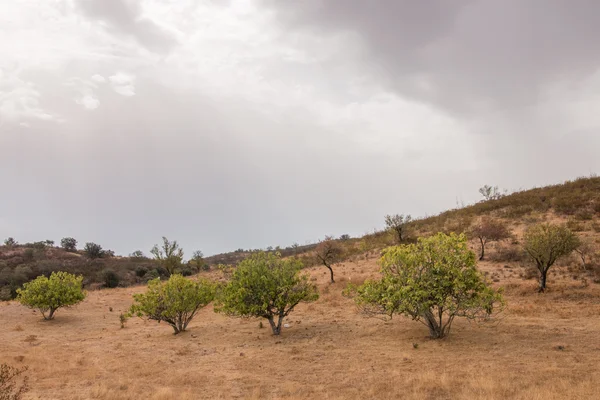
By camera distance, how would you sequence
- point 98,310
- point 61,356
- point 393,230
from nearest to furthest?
point 61,356 → point 98,310 → point 393,230

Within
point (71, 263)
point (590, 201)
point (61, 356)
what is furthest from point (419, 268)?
point (71, 263)

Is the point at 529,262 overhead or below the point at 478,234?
below

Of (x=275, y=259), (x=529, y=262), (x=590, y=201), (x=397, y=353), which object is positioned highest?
(x=590, y=201)

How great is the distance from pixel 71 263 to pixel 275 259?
59.7 m

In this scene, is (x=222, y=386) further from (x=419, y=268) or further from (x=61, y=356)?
(x=61, y=356)

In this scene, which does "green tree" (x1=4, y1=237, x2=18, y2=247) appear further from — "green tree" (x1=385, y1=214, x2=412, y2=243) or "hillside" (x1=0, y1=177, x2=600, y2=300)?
"green tree" (x1=385, y1=214, x2=412, y2=243)

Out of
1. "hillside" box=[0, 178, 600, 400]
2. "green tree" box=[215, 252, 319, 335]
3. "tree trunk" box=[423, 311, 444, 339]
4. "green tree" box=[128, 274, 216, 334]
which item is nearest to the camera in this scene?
"hillside" box=[0, 178, 600, 400]

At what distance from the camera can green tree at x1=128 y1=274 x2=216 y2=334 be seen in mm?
20469

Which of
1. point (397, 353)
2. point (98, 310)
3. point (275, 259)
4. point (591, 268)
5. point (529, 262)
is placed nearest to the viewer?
point (397, 353)

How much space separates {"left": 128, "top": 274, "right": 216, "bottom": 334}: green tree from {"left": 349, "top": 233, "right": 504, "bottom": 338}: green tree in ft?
38.6

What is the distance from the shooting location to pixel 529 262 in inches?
1101

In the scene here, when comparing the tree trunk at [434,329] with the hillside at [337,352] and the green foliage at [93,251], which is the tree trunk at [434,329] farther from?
the green foliage at [93,251]

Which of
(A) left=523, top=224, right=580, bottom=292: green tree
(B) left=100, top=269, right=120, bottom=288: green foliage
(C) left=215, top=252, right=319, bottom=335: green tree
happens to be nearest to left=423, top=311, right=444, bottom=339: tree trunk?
(C) left=215, top=252, right=319, bottom=335: green tree

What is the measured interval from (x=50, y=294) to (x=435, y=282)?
91.5 ft
